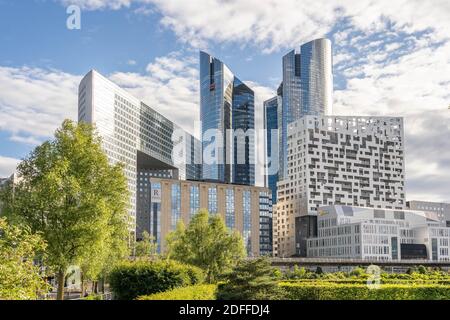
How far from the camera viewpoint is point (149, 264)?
30.8 m

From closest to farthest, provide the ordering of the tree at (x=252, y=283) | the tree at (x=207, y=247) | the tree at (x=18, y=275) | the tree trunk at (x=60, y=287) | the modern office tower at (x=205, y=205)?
the tree at (x=18, y=275) → the tree trunk at (x=60, y=287) → the tree at (x=252, y=283) → the tree at (x=207, y=247) → the modern office tower at (x=205, y=205)

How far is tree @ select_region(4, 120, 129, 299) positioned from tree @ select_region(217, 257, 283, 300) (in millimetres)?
7816

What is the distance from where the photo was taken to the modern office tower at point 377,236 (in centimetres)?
15400

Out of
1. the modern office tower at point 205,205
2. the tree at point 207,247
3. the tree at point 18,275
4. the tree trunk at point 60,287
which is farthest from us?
the modern office tower at point 205,205

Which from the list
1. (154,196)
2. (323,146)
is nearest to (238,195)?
(154,196)

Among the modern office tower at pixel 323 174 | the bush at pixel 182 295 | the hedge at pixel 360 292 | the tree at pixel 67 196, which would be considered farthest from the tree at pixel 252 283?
the modern office tower at pixel 323 174

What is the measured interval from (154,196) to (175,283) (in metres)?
130

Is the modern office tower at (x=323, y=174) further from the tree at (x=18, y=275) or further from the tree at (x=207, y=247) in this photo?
the tree at (x=18, y=275)

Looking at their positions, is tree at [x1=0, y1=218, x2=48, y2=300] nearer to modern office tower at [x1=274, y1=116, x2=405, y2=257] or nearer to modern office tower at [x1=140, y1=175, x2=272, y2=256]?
modern office tower at [x1=140, y1=175, x2=272, y2=256]

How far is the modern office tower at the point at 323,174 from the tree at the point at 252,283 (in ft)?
485

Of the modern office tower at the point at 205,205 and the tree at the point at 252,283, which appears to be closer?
the tree at the point at 252,283

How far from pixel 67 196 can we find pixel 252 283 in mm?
11618
